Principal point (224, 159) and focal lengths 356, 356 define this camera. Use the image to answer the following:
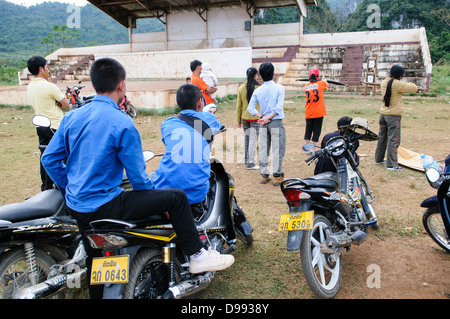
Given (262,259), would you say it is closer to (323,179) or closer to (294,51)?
(323,179)

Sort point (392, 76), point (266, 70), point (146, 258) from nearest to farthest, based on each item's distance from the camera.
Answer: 1. point (146, 258)
2. point (266, 70)
3. point (392, 76)

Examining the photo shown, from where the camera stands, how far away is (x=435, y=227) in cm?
355

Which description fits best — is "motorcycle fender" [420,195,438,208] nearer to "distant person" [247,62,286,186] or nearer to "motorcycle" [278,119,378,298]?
"motorcycle" [278,119,378,298]

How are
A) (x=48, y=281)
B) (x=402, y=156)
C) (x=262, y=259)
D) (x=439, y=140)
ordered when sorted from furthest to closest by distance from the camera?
1. (x=439, y=140)
2. (x=402, y=156)
3. (x=262, y=259)
4. (x=48, y=281)

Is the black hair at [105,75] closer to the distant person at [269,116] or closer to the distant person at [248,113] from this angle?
the distant person at [269,116]

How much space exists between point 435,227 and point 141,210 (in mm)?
2951

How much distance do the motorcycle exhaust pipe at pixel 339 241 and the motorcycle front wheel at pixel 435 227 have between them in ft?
2.80

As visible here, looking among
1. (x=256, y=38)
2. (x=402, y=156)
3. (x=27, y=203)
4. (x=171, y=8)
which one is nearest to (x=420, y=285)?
(x=27, y=203)

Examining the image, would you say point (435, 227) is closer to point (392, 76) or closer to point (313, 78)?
point (392, 76)

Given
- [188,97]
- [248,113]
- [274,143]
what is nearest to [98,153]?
[188,97]

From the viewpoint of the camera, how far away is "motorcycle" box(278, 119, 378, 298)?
2.68m

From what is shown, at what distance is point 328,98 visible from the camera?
14.1m

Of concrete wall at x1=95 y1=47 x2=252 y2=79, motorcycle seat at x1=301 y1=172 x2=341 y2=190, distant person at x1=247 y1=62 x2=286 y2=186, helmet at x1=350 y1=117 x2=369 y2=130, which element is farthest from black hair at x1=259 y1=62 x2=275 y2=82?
concrete wall at x1=95 y1=47 x2=252 y2=79

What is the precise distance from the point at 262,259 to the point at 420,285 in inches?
52.4
